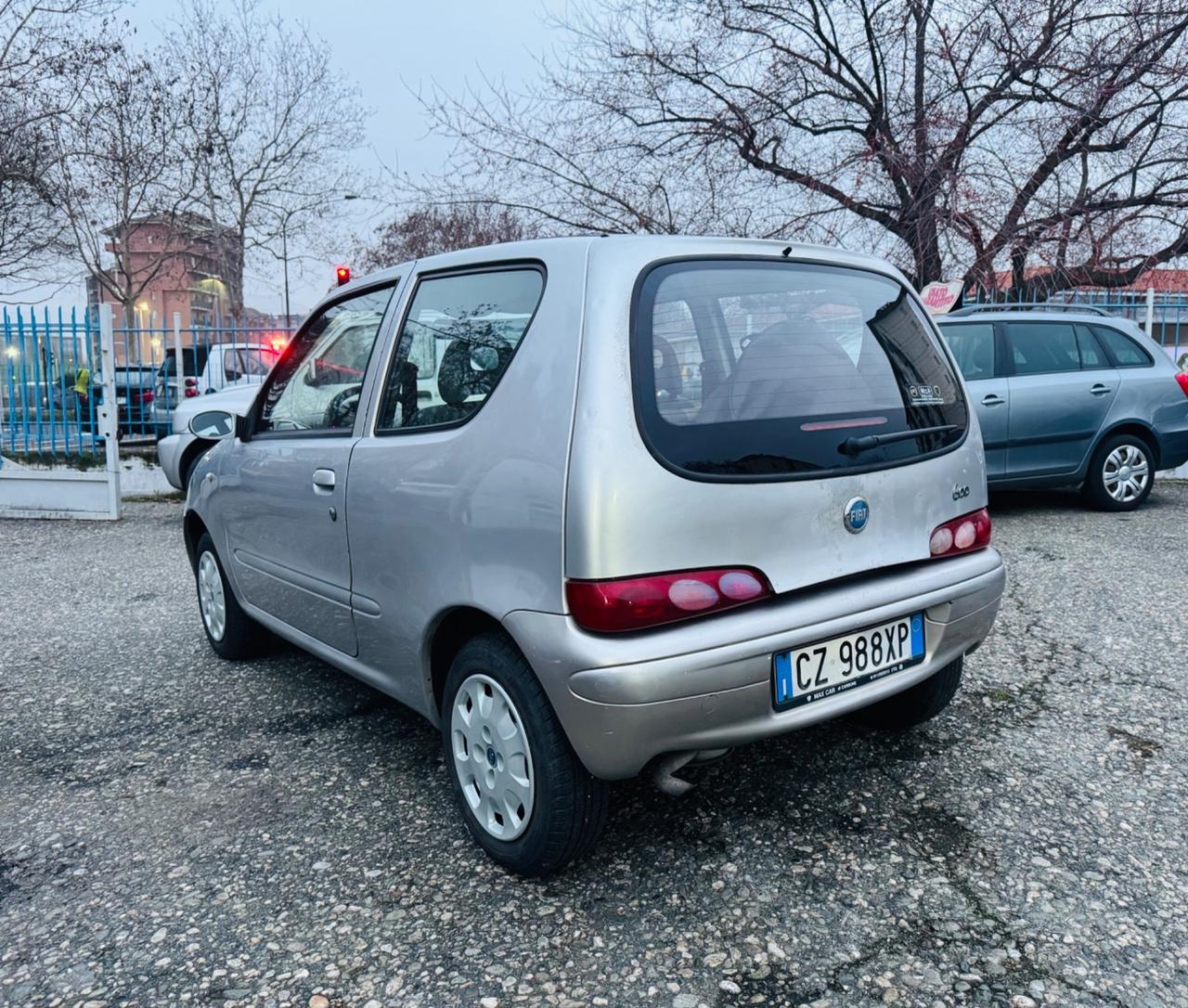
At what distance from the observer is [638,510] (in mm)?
2160

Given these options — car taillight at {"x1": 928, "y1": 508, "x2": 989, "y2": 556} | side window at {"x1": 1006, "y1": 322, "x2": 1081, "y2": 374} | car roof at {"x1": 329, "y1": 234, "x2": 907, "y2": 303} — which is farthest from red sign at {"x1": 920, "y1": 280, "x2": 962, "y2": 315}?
car taillight at {"x1": 928, "y1": 508, "x2": 989, "y2": 556}

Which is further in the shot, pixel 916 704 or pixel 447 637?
pixel 916 704

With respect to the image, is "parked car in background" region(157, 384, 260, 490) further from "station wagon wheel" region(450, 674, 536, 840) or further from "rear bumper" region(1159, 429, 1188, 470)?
"rear bumper" region(1159, 429, 1188, 470)

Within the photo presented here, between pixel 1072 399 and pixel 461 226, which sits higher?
pixel 461 226

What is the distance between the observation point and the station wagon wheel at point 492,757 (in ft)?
7.92

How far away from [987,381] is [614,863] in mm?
6246

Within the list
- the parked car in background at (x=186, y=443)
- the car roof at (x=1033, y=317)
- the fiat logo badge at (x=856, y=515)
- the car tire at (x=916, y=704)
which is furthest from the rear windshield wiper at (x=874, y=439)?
the parked car in background at (x=186, y=443)

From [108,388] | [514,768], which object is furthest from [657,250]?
[108,388]

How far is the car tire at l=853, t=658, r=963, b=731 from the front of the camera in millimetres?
3123

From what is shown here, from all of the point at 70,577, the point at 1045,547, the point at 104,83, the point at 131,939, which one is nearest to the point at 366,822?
the point at 131,939

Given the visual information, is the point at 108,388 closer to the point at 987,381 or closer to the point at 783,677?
the point at 987,381

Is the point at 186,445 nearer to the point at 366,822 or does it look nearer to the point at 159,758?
the point at 159,758

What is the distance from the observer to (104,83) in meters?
19.9

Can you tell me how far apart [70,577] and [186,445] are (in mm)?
2512
